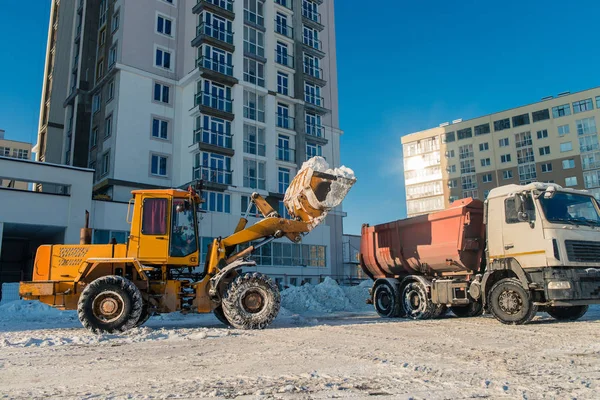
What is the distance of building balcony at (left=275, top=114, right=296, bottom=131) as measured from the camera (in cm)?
4166

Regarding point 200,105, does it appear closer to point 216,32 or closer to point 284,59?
point 216,32

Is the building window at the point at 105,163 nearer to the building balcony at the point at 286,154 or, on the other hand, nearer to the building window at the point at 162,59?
the building window at the point at 162,59

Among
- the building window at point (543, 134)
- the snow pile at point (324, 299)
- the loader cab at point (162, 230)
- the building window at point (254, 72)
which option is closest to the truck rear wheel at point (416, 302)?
the snow pile at point (324, 299)

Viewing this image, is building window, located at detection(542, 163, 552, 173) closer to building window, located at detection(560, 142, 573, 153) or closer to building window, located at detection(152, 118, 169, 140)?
building window, located at detection(560, 142, 573, 153)

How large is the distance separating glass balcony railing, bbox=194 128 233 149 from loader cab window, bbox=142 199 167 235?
23.6 metres

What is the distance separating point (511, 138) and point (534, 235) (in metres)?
71.0

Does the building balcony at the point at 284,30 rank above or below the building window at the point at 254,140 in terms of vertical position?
above

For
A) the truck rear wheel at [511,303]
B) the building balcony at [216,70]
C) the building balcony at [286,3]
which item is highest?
the building balcony at [286,3]

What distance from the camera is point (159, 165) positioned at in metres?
34.8

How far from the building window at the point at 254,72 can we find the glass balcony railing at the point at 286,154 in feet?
18.7

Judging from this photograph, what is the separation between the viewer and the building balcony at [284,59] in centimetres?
4269

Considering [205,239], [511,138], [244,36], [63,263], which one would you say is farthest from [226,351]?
[511,138]

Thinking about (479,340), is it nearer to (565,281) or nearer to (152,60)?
(565,281)

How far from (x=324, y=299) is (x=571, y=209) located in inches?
491
